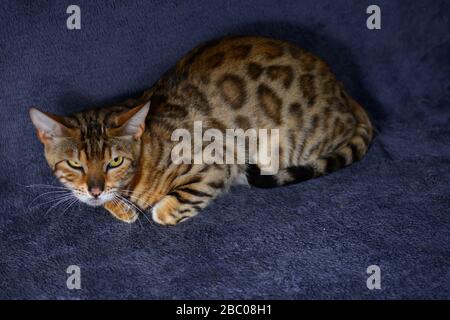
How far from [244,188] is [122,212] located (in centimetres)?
41

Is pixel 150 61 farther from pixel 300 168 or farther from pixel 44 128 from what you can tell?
pixel 300 168

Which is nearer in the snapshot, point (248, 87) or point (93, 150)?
point (93, 150)

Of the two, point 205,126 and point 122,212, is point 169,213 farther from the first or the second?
point 205,126

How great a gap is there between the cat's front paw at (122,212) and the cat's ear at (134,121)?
0.22 meters

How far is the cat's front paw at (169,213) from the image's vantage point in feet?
5.21

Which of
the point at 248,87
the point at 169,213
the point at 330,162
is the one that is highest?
the point at 248,87

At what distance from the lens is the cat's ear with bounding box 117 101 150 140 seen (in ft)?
4.84

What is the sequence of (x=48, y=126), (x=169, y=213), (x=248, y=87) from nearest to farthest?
(x=48, y=126)
(x=169, y=213)
(x=248, y=87)

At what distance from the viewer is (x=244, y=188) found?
1758 millimetres

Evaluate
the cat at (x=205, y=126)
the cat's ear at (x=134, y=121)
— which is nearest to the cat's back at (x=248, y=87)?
the cat at (x=205, y=126)

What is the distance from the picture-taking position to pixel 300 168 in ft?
5.62

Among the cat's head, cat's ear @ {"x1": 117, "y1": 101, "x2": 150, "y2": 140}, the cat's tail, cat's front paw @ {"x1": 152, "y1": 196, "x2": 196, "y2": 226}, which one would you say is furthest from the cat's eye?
the cat's tail

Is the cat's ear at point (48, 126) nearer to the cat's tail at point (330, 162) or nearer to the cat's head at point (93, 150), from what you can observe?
the cat's head at point (93, 150)

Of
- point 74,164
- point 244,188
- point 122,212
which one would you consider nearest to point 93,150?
point 74,164
